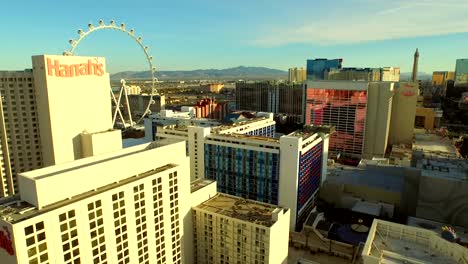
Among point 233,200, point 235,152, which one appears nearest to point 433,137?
point 235,152

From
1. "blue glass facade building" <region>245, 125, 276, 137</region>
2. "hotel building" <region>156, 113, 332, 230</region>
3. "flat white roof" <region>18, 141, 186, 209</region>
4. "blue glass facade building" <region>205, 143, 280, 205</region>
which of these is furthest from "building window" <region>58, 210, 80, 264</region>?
"blue glass facade building" <region>245, 125, 276, 137</region>

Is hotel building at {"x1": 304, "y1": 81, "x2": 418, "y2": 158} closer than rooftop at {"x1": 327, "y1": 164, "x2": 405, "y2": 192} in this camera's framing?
No

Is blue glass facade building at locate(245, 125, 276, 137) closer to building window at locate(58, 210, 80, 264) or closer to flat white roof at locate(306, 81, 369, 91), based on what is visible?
flat white roof at locate(306, 81, 369, 91)

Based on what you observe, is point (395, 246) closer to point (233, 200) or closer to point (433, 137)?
point (233, 200)

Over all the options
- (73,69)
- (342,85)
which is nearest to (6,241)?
(73,69)

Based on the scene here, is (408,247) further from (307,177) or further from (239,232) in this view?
(307,177)

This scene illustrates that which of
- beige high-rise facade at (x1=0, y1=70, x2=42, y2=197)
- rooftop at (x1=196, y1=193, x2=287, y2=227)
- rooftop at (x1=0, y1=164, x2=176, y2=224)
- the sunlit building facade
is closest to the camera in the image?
rooftop at (x1=0, y1=164, x2=176, y2=224)

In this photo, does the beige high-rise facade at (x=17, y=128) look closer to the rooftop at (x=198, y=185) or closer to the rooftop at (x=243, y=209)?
the rooftop at (x=198, y=185)

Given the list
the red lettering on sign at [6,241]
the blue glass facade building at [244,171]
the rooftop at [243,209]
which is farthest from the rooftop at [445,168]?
the red lettering on sign at [6,241]
